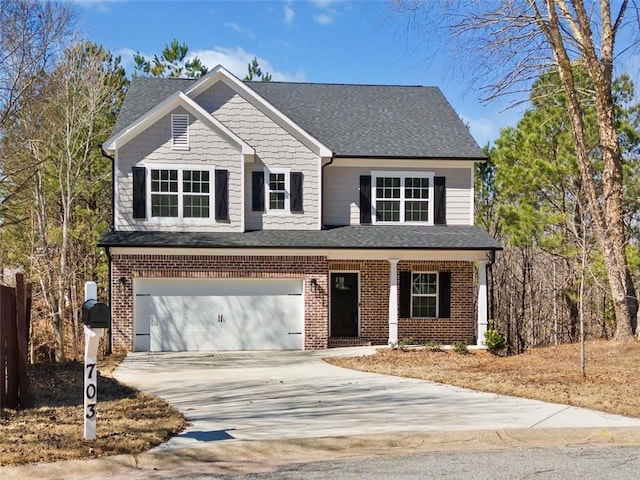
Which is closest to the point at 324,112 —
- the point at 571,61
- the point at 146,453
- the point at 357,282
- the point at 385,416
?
the point at 357,282

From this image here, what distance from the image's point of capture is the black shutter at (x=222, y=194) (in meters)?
20.7

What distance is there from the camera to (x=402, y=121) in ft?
79.8

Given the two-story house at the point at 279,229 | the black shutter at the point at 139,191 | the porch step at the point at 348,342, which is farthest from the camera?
the porch step at the point at 348,342

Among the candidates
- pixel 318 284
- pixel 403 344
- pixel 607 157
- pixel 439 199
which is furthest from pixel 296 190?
pixel 607 157

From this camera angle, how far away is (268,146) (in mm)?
21422

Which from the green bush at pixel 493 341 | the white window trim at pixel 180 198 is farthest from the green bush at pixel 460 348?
the white window trim at pixel 180 198

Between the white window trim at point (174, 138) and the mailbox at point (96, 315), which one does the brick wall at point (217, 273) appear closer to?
the white window trim at point (174, 138)

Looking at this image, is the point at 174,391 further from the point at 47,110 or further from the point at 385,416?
the point at 47,110

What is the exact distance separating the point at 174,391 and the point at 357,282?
10443mm

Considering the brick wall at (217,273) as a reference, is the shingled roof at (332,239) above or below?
above

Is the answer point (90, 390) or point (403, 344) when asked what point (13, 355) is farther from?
point (403, 344)

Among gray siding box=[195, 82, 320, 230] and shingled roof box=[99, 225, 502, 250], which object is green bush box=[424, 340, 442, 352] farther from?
gray siding box=[195, 82, 320, 230]

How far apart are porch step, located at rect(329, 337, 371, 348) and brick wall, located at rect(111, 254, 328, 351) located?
1.05 meters

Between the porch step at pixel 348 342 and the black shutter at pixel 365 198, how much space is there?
356 centimetres
